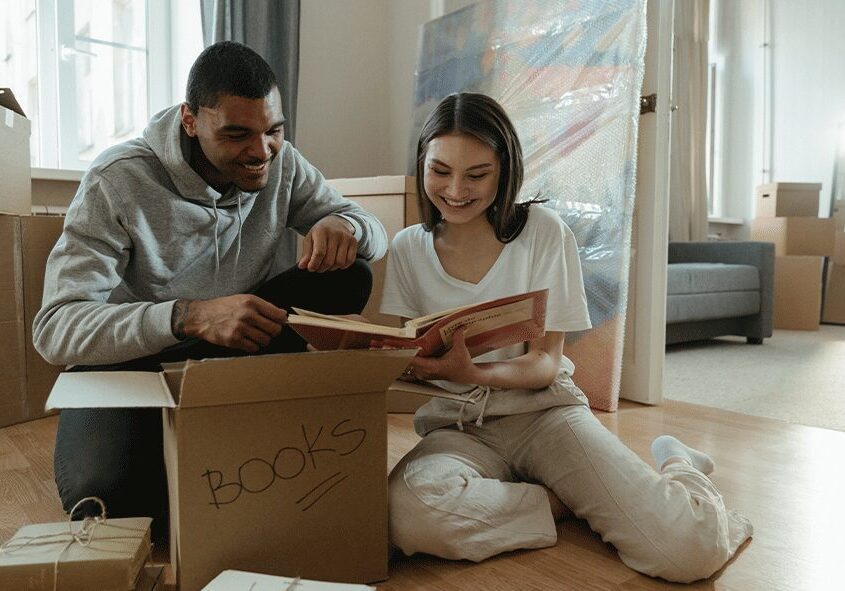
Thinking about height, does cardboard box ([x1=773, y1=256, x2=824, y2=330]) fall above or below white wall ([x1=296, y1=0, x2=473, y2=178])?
below

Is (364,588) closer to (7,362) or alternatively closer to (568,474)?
(568,474)

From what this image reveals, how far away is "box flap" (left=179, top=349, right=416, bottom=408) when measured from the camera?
777mm

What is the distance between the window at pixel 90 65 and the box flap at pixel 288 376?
81.4 inches

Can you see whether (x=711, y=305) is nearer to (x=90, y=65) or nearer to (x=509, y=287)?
(x=509, y=287)

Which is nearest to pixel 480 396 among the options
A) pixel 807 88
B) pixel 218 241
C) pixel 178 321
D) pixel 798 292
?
Answer: pixel 178 321

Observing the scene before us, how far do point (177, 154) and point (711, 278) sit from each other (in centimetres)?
277

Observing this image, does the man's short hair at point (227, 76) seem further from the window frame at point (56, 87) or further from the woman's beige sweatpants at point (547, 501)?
the window frame at point (56, 87)

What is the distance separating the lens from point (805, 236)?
454 centimetres

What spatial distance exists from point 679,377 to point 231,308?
211 cm

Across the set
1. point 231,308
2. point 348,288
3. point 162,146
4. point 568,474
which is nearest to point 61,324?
point 231,308

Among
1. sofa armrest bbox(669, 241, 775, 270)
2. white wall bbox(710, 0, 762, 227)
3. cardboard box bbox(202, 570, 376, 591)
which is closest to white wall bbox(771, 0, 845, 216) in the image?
white wall bbox(710, 0, 762, 227)

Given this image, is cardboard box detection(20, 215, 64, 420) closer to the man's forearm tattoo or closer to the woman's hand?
the man's forearm tattoo

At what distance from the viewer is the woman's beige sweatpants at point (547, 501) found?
0.97 meters

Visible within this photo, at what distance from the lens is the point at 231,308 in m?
0.96
